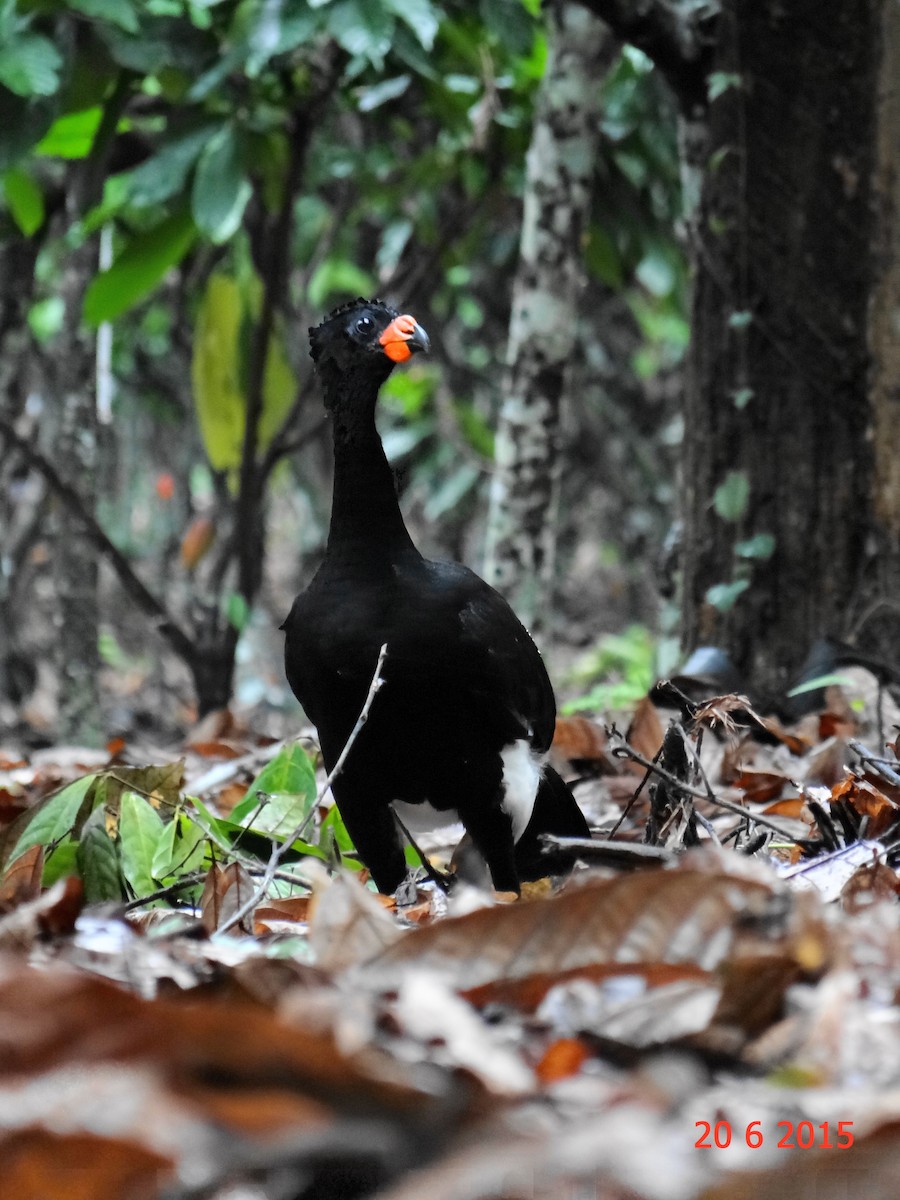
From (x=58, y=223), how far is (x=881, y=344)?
13.5ft

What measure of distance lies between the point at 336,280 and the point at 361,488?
180 inches

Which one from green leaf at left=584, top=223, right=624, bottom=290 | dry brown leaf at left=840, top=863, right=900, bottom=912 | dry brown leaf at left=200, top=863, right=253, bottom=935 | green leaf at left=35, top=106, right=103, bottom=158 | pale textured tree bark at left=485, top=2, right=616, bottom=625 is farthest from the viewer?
green leaf at left=584, top=223, right=624, bottom=290

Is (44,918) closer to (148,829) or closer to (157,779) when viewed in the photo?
(148,829)

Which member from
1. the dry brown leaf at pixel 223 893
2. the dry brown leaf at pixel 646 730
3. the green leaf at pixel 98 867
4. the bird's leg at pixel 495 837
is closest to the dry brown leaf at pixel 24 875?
the green leaf at pixel 98 867

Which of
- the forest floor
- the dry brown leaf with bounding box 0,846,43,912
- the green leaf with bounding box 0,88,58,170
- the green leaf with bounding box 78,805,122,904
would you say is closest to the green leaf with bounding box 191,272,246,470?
the green leaf with bounding box 0,88,58,170

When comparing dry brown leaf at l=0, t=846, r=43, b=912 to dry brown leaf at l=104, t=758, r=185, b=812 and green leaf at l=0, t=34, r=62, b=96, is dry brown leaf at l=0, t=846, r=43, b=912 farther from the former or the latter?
green leaf at l=0, t=34, r=62, b=96

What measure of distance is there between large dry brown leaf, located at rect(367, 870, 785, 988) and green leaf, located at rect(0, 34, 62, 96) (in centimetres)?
284

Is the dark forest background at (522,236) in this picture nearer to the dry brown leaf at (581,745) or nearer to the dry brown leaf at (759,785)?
the dry brown leaf at (581,745)

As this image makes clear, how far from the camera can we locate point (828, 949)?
1.21m

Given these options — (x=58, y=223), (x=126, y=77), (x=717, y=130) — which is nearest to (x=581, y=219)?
(x=717, y=130)

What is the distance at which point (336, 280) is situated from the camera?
23.8ft

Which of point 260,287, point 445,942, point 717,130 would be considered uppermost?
point 717,130

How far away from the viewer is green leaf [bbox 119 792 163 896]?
2309 mm

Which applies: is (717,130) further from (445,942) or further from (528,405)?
(445,942)
